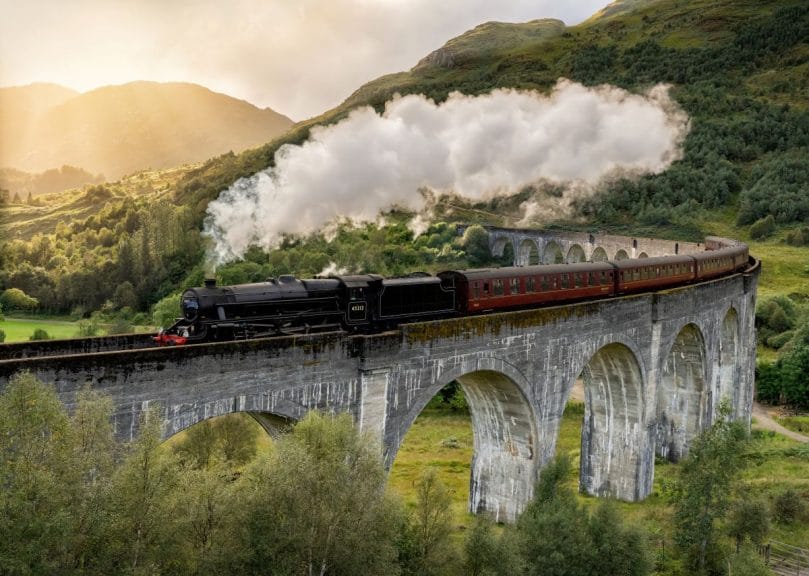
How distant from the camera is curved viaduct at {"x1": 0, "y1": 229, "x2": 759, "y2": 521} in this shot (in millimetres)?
14586

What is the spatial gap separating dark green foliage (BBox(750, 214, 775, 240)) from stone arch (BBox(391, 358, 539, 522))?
72.5 meters

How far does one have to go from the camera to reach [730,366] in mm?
40094

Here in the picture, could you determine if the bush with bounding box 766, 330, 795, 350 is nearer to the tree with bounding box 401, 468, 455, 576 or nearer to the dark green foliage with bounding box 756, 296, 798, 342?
the dark green foliage with bounding box 756, 296, 798, 342

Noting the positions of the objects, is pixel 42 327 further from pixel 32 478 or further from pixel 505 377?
pixel 32 478

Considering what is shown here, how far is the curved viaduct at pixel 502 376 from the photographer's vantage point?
47.9 ft

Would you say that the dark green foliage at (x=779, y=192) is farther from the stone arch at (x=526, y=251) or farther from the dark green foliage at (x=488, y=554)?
the dark green foliage at (x=488, y=554)

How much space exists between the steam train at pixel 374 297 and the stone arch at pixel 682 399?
19.2 ft

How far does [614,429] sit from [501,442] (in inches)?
297

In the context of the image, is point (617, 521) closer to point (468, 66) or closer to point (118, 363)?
point (118, 363)

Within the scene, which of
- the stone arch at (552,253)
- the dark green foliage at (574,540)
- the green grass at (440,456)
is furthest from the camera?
the stone arch at (552,253)

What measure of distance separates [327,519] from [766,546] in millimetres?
18899

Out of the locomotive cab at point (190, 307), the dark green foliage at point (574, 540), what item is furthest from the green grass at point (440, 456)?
the locomotive cab at point (190, 307)

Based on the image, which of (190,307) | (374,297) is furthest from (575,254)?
(190,307)

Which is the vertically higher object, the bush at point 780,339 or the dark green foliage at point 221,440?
the dark green foliage at point 221,440
